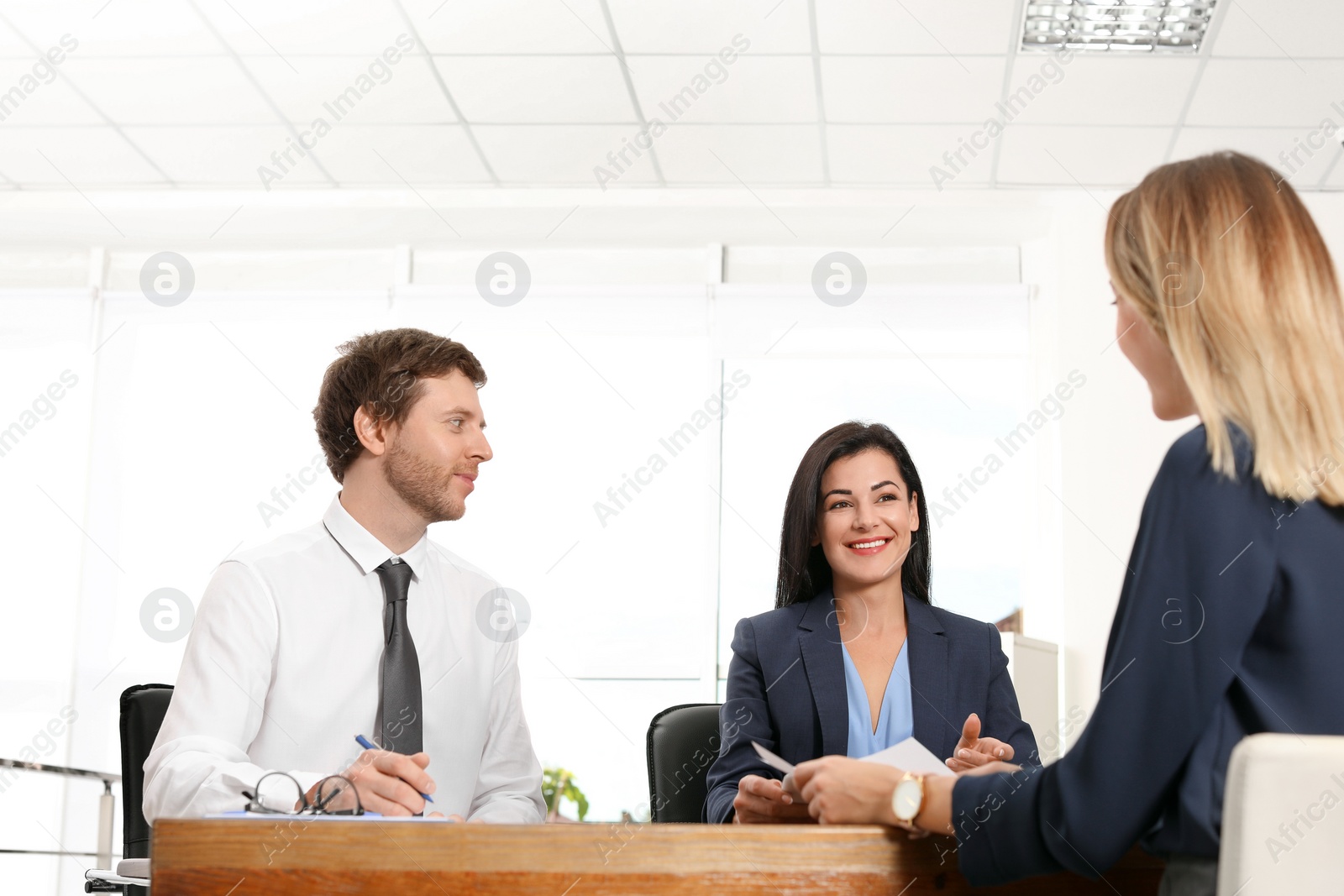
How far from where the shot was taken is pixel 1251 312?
97cm

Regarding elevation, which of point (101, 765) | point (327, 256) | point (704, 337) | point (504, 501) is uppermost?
point (327, 256)

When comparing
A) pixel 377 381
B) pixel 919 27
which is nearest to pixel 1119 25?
pixel 919 27

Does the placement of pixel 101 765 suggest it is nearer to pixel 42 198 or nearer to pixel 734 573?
pixel 42 198

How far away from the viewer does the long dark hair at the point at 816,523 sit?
7.43ft

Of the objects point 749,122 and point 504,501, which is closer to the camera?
point 749,122

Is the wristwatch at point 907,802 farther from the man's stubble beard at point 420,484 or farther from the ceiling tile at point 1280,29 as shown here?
the ceiling tile at point 1280,29

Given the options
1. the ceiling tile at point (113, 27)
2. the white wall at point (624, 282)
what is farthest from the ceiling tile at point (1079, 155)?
the ceiling tile at point (113, 27)

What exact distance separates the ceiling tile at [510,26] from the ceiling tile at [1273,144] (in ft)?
7.89

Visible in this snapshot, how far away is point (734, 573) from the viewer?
5184 mm

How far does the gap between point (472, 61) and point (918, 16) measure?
5.37ft

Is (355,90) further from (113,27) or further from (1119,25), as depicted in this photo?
(1119,25)

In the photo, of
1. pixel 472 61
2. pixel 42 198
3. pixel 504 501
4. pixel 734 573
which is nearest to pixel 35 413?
pixel 42 198

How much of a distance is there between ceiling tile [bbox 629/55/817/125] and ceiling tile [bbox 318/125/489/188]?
0.90 meters

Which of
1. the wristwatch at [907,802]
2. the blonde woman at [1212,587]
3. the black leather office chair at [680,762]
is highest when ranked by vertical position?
the blonde woman at [1212,587]
